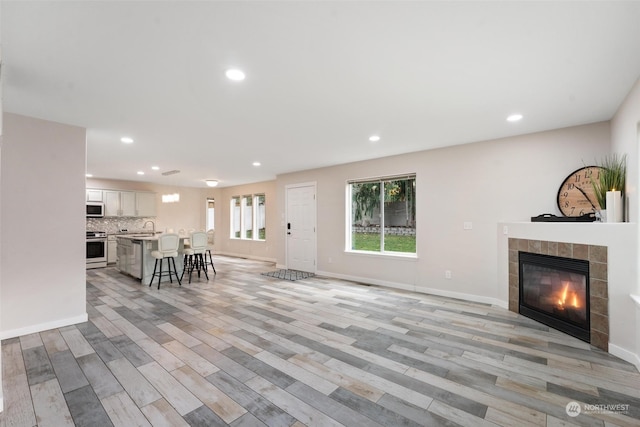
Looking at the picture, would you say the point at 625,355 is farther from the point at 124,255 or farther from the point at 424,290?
the point at 124,255

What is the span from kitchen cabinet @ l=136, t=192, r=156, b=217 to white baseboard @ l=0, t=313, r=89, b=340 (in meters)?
5.75

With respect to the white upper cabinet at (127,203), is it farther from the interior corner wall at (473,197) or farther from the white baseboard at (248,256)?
the interior corner wall at (473,197)

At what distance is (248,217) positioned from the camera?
9.80 metres

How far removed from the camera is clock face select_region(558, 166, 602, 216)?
3.60 metres

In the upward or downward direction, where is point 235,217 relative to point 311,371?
upward

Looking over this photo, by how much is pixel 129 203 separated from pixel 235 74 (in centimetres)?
789

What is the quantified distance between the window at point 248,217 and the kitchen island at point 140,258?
292 centimetres

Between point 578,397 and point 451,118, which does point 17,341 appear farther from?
point 451,118

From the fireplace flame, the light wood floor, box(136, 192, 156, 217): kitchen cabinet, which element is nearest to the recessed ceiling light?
the light wood floor

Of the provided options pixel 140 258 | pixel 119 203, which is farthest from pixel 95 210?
pixel 140 258

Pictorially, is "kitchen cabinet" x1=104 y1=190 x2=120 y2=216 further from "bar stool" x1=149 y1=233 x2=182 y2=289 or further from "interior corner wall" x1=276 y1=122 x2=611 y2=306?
"interior corner wall" x1=276 y1=122 x2=611 y2=306

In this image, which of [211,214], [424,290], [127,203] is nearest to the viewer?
[424,290]

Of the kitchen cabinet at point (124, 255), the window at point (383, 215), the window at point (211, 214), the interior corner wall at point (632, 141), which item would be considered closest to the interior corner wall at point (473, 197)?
the window at point (383, 215)

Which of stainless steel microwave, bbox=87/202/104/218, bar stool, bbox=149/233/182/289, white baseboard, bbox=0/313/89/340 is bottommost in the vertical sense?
white baseboard, bbox=0/313/89/340
